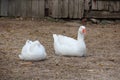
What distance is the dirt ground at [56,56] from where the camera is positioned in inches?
255

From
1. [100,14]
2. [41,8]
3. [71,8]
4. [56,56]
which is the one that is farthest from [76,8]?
[56,56]

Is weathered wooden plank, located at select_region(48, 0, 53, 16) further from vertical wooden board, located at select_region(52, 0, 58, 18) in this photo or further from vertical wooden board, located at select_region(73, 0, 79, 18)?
vertical wooden board, located at select_region(73, 0, 79, 18)

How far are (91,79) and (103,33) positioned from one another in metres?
4.95

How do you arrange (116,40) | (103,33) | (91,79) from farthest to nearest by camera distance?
1. (103,33)
2. (116,40)
3. (91,79)

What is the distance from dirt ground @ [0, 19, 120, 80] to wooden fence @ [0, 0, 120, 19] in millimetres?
796

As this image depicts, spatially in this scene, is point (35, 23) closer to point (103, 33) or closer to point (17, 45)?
point (103, 33)

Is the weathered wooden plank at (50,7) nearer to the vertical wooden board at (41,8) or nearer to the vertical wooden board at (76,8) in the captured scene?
the vertical wooden board at (41,8)

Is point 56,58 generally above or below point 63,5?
below

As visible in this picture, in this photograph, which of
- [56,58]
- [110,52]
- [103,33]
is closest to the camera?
[56,58]

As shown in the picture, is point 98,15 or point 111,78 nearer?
point 111,78

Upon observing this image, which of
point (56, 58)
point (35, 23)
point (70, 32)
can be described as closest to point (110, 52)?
point (56, 58)

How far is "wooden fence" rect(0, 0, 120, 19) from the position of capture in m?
13.1

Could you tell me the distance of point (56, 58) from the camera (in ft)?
25.2

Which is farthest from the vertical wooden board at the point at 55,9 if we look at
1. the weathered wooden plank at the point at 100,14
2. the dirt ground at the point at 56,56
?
the weathered wooden plank at the point at 100,14
